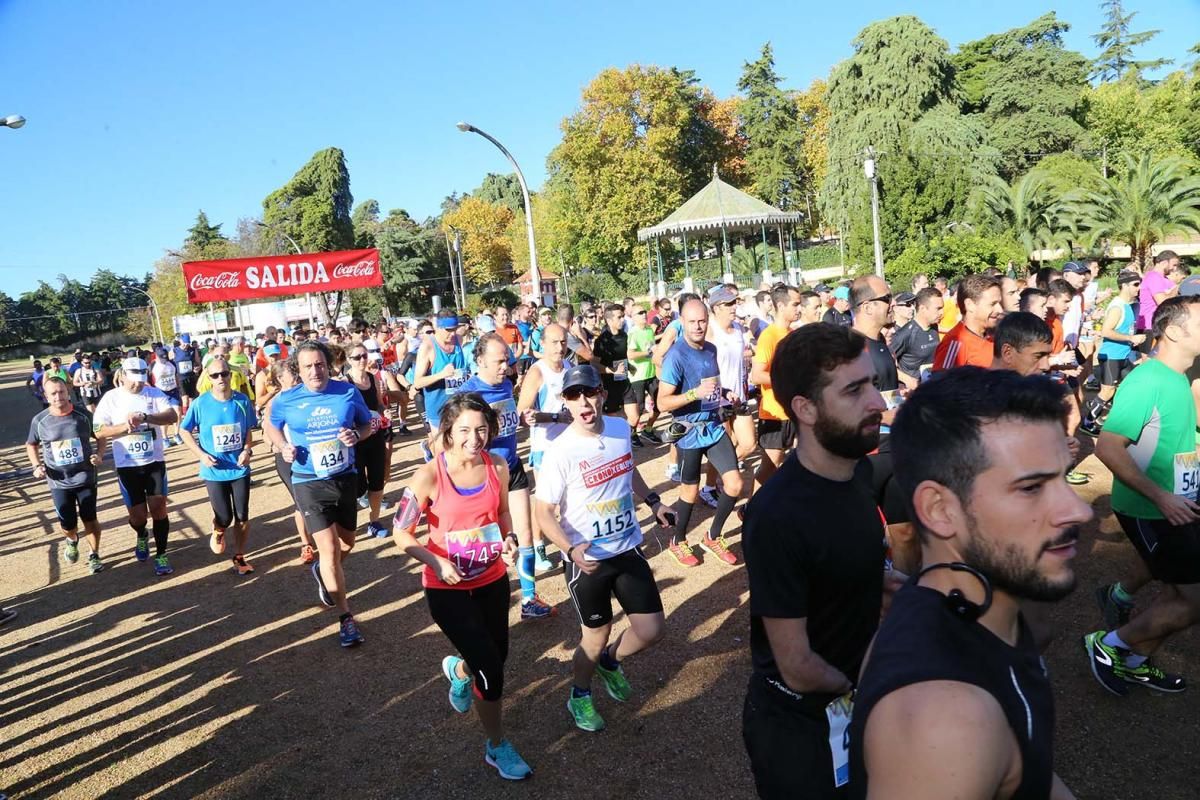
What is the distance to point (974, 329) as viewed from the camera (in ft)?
19.1

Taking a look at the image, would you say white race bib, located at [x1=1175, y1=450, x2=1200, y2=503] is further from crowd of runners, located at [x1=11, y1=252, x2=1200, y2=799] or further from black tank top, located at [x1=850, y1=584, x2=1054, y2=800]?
black tank top, located at [x1=850, y1=584, x2=1054, y2=800]

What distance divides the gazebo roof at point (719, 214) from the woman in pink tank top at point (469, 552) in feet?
77.0

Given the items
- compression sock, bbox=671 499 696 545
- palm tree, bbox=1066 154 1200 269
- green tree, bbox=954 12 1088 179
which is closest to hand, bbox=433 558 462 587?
compression sock, bbox=671 499 696 545

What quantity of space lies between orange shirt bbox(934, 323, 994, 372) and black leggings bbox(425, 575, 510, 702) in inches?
148

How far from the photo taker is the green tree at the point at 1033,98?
45812 millimetres

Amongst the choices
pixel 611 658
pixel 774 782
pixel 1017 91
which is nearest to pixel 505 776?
pixel 611 658

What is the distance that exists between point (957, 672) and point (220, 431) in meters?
7.10

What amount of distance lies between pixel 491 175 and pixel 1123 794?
322ft

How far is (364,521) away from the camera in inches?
354

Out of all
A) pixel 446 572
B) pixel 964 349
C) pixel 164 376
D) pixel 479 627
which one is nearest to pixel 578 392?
pixel 446 572

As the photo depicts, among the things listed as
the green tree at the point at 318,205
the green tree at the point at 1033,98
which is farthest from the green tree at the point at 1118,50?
the green tree at the point at 318,205

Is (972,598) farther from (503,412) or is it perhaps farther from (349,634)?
(503,412)

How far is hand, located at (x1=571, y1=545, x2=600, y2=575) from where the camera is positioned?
3721 millimetres

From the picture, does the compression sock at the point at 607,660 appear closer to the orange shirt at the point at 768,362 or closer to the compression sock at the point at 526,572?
the compression sock at the point at 526,572
